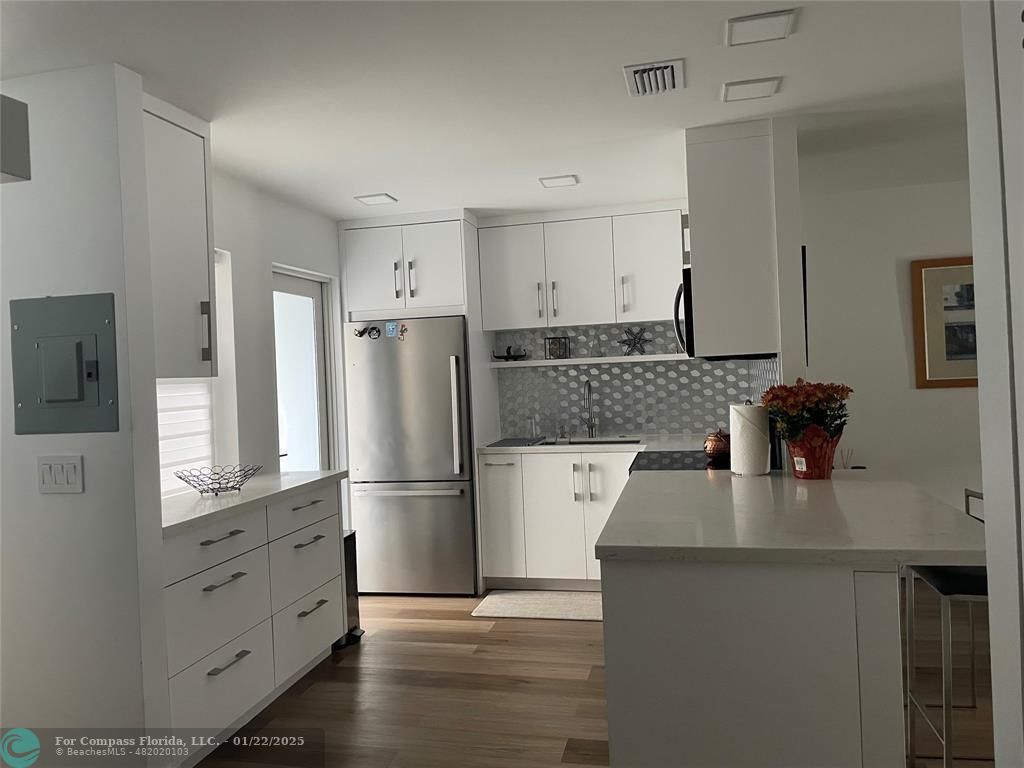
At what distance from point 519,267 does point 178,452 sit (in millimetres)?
2457

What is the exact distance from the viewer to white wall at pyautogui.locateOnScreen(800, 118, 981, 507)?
4.36 m

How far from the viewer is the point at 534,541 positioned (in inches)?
188

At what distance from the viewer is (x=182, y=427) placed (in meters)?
3.53

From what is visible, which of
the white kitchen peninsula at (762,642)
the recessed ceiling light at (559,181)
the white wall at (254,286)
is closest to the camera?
the white kitchen peninsula at (762,642)

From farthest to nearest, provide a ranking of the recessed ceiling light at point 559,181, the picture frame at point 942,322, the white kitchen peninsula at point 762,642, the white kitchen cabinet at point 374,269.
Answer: the white kitchen cabinet at point 374,269
the picture frame at point 942,322
the recessed ceiling light at point 559,181
the white kitchen peninsula at point 762,642

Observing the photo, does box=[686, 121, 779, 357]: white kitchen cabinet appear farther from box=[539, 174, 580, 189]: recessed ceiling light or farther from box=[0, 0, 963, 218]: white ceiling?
box=[539, 174, 580, 189]: recessed ceiling light

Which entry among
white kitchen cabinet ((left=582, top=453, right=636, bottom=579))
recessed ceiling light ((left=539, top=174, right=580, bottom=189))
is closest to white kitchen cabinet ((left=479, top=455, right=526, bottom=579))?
white kitchen cabinet ((left=582, top=453, right=636, bottom=579))

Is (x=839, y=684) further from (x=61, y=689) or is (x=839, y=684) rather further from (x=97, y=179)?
(x=97, y=179)

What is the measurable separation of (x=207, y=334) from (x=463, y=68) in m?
1.39

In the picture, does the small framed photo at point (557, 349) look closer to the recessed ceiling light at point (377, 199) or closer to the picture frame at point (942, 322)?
the recessed ceiling light at point (377, 199)

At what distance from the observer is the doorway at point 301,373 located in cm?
453

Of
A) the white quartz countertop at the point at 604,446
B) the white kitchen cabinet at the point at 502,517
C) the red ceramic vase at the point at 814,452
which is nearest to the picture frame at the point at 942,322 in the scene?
the white quartz countertop at the point at 604,446

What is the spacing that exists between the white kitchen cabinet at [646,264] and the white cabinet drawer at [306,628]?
2457 mm

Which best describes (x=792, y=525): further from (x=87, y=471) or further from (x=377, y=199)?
(x=377, y=199)
